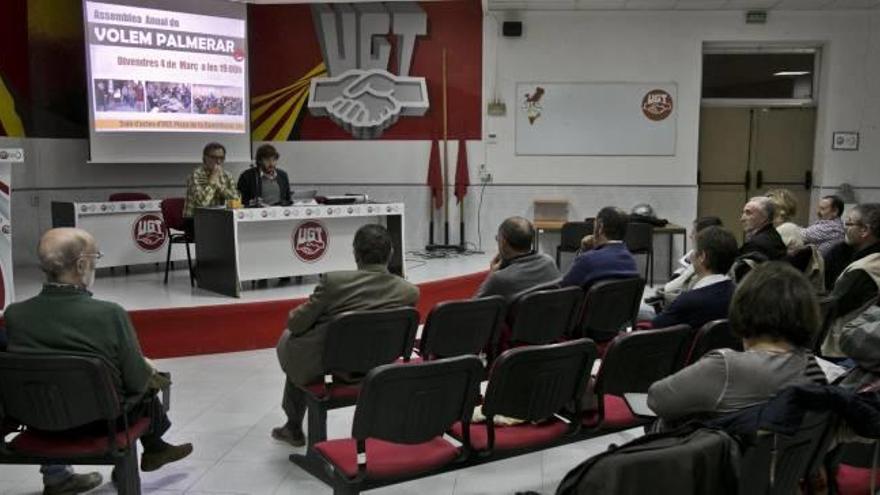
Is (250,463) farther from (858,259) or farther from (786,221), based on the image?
(786,221)

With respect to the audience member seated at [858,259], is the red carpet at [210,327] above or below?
below

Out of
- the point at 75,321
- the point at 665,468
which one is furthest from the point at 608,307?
the point at 75,321

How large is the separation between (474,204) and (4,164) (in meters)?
5.55

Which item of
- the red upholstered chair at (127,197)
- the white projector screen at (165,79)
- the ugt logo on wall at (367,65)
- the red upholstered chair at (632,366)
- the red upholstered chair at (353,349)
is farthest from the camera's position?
the ugt logo on wall at (367,65)

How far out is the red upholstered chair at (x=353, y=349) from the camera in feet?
9.26

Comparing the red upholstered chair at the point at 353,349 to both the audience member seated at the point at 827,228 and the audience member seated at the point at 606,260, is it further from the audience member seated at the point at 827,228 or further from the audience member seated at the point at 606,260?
the audience member seated at the point at 827,228

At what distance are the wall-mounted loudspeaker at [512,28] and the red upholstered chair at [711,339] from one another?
652cm

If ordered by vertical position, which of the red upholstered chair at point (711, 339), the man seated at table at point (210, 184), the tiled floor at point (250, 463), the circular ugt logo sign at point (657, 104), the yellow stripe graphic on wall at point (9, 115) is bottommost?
the tiled floor at point (250, 463)

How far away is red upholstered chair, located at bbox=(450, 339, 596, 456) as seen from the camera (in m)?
2.25

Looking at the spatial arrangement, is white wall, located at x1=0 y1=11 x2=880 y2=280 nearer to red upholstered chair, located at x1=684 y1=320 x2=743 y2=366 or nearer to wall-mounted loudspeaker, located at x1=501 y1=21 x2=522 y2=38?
wall-mounted loudspeaker, located at x1=501 y1=21 x2=522 y2=38

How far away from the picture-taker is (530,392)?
91.3 inches

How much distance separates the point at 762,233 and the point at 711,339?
1.47 m

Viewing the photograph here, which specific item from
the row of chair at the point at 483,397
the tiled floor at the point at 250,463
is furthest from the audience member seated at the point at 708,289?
the tiled floor at the point at 250,463

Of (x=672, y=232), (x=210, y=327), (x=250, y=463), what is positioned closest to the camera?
(x=250, y=463)
